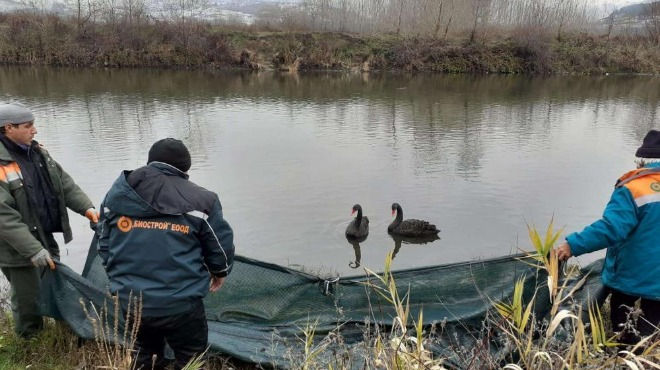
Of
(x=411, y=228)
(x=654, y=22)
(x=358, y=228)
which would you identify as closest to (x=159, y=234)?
(x=358, y=228)

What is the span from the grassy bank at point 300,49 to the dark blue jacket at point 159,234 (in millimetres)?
39687

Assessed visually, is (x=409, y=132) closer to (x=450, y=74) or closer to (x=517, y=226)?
(x=517, y=226)

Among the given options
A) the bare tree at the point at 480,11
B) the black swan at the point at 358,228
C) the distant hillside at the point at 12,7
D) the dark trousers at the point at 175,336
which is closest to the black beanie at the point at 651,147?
the dark trousers at the point at 175,336

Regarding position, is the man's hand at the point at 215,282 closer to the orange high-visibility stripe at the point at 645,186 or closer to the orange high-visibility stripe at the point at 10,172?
the orange high-visibility stripe at the point at 10,172

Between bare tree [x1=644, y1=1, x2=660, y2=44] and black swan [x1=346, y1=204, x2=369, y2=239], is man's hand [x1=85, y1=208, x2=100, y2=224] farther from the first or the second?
bare tree [x1=644, y1=1, x2=660, y2=44]

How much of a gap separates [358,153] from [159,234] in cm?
1174

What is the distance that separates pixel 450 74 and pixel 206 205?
40.5 m

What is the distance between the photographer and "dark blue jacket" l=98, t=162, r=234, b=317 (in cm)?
302

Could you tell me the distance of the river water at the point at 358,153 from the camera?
8.98 metres

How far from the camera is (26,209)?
3.82m

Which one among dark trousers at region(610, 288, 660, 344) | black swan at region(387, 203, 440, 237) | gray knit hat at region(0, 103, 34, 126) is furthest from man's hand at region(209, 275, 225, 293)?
black swan at region(387, 203, 440, 237)

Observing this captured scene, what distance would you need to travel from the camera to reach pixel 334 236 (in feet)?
29.6

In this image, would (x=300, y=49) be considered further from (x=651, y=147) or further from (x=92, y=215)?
(x=651, y=147)

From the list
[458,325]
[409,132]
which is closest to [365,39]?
[409,132]
